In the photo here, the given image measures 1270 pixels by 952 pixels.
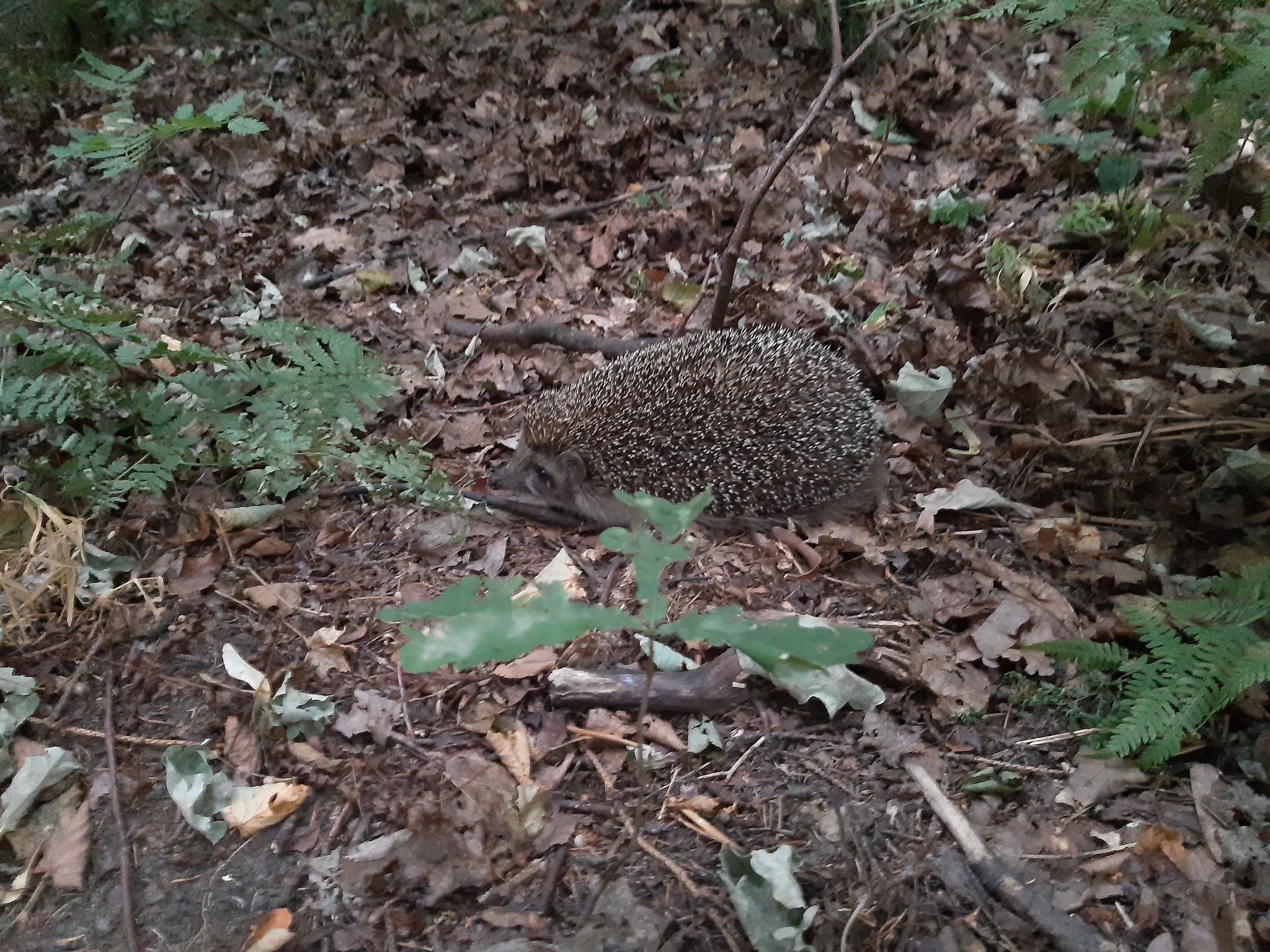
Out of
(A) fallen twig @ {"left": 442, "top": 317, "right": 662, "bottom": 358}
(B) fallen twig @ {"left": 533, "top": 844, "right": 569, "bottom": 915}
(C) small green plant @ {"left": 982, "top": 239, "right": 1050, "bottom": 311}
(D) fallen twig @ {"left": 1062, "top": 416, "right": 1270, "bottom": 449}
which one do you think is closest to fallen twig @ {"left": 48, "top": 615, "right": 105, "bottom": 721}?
(B) fallen twig @ {"left": 533, "top": 844, "right": 569, "bottom": 915}

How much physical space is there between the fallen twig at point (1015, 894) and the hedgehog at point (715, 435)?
1.81m

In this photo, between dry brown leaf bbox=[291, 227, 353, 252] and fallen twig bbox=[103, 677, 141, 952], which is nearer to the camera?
fallen twig bbox=[103, 677, 141, 952]

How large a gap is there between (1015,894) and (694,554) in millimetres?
1899

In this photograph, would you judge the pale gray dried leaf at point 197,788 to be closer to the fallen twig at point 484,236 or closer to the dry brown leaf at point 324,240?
the fallen twig at point 484,236

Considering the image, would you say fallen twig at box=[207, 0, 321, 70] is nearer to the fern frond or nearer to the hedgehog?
the hedgehog

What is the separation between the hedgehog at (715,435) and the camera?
4031mm

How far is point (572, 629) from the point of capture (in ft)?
5.85

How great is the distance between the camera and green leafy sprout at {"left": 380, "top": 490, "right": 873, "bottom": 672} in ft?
5.72

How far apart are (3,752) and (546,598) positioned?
2014 millimetres

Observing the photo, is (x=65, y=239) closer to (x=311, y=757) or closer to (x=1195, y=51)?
(x=311, y=757)

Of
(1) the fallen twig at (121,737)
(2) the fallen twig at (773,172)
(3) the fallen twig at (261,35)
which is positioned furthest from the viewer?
(3) the fallen twig at (261,35)

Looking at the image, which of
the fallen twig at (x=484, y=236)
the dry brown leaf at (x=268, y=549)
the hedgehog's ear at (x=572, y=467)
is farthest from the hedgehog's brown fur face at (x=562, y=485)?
the fallen twig at (x=484, y=236)

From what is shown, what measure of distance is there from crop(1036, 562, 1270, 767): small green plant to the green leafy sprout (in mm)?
1288

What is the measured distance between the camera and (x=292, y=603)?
321cm
